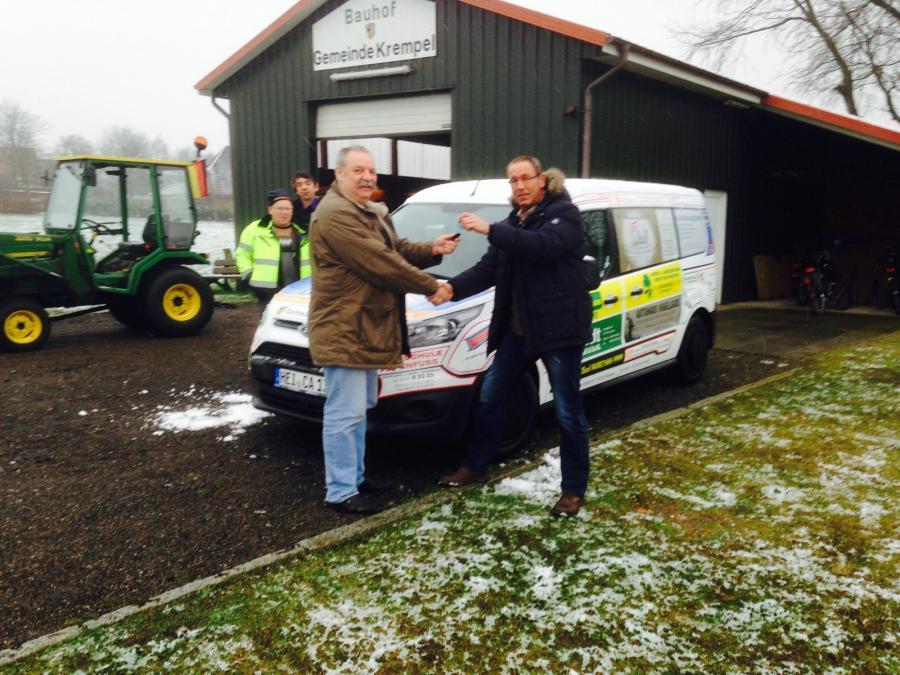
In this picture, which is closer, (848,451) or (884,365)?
(848,451)

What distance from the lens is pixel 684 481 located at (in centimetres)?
430

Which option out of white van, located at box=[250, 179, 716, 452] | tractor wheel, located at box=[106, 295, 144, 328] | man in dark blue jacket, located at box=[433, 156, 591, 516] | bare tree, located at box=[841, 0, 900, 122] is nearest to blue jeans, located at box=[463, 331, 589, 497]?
man in dark blue jacket, located at box=[433, 156, 591, 516]

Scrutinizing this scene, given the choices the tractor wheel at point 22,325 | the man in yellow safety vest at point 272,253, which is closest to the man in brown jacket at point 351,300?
the man in yellow safety vest at point 272,253

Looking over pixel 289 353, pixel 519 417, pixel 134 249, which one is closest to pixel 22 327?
pixel 134 249

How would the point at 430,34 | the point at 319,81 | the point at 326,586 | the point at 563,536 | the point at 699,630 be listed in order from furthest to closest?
1. the point at 319,81
2. the point at 430,34
3. the point at 563,536
4. the point at 326,586
5. the point at 699,630

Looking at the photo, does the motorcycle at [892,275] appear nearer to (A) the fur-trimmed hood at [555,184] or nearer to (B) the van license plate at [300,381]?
(A) the fur-trimmed hood at [555,184]

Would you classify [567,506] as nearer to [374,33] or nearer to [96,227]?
[96,227]

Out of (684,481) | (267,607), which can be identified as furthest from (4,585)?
(684,481)

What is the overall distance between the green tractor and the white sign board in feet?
11.8

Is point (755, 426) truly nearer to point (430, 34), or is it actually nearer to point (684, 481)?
point (684, 481)

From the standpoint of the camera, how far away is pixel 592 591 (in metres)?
3.06

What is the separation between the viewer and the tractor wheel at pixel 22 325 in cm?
809

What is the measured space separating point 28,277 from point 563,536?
734 centimetres

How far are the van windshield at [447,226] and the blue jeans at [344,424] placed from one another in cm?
117
